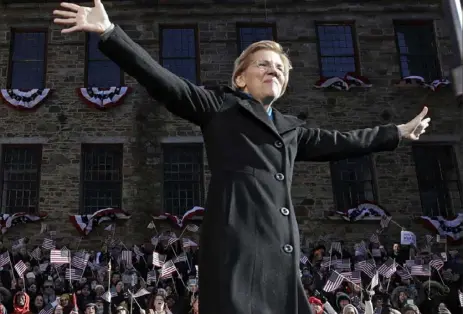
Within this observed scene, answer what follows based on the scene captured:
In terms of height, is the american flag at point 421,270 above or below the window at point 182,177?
below

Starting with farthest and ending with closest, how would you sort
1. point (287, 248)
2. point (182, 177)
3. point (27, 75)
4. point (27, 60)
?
1. point (27, 60)
2. point (27, 75)
3. point (182, 177)
4. point (287, 248)

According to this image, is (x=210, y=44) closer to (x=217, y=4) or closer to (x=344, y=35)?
(x=217, y=4)

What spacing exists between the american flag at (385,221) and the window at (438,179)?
53.6 inches

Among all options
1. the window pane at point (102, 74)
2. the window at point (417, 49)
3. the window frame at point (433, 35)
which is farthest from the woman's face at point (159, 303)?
the window at point (417, 49)

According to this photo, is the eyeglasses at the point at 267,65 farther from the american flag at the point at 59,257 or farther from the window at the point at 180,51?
the window at the point at 180,51

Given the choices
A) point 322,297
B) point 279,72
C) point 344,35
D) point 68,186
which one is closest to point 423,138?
point 344,35

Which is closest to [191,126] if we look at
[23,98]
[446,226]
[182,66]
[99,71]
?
[182,66]

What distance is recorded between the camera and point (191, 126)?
1673 cm

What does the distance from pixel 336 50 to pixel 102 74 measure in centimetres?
695

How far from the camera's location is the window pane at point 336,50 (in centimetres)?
1777

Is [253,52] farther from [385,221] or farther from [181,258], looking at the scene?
[385,221]

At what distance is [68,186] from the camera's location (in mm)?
15875

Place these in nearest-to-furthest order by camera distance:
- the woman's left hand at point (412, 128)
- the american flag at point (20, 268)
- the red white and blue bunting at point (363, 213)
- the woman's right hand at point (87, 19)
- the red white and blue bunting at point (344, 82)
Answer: the woman's right hand at point (87, 19) → the woman's left hand at point (412, 128) → the american flag at point (20, 268) → the red white and blue bunting at point (363, 213) → the red white and blue bunting at point (344, 82)

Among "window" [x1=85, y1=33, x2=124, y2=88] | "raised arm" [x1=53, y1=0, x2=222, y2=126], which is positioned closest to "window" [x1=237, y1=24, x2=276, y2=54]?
"window" [x1=85, y1=33, x2=124, y2=88]
